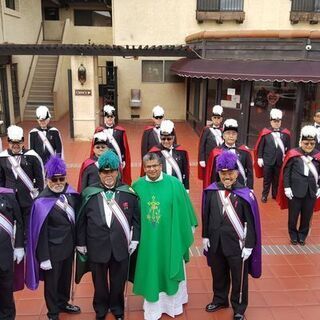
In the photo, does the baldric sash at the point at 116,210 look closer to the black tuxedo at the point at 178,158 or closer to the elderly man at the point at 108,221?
the elderly man at the point at 108,221

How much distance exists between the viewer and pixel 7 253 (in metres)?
3.97

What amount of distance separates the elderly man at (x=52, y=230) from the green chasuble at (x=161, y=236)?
0.74m

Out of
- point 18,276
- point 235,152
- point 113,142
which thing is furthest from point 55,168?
point 113,142

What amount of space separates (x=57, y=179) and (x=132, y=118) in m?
14.0

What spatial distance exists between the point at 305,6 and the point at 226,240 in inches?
560

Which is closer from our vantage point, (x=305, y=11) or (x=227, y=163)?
(x=227, y=163)

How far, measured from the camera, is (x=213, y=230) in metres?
4.47

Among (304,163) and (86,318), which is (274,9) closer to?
(304,163)

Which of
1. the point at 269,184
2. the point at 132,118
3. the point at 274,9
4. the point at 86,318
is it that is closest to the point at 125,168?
the point at 269,184

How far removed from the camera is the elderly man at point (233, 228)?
432cm

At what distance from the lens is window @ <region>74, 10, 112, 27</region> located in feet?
80.0

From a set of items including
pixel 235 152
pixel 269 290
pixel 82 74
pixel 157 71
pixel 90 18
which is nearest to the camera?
pixel 269 290

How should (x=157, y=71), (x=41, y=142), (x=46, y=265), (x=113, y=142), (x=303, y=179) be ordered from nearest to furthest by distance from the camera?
(x=46, y=265) → (x=303, y=179) → (x=41, y=142) → (x=113, y=142) → (x=157, y=71)

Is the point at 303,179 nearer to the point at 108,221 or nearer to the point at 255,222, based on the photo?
the point at 255,222
